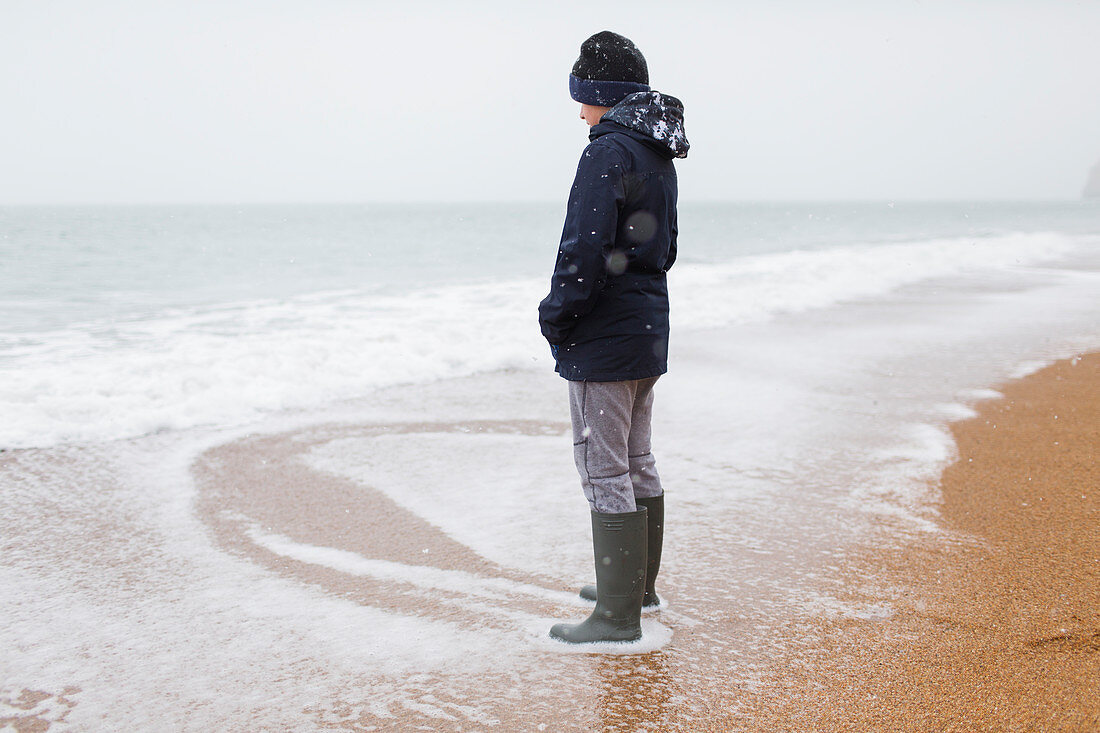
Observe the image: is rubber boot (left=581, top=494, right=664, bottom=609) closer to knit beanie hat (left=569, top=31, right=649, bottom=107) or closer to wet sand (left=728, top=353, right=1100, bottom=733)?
wet sand (left=728, top=353, right=1100, bottom=733)

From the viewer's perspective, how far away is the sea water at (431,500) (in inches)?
97.0

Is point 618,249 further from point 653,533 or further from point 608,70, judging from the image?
point 653,533

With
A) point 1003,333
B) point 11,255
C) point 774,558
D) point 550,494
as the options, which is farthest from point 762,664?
point 11,255

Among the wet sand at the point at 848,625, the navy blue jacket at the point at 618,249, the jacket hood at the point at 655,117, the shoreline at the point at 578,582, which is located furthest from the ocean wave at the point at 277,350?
the jacket hood at the point at 655,117

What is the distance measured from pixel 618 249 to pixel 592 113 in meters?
0.47

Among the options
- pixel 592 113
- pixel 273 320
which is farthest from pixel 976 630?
pixel 273 320

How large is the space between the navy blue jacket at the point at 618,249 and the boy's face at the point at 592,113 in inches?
3.9

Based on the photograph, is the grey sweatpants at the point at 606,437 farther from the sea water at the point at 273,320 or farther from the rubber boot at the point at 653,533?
the sea water at the point at 273,320

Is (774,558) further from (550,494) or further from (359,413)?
(359,413)

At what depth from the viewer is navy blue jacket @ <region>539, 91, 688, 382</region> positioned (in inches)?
92.4

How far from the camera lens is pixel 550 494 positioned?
14.0 ft

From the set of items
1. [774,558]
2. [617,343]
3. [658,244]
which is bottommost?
[774,558]

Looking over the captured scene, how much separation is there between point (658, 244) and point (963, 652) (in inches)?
61.5

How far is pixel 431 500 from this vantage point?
4.17 metres
